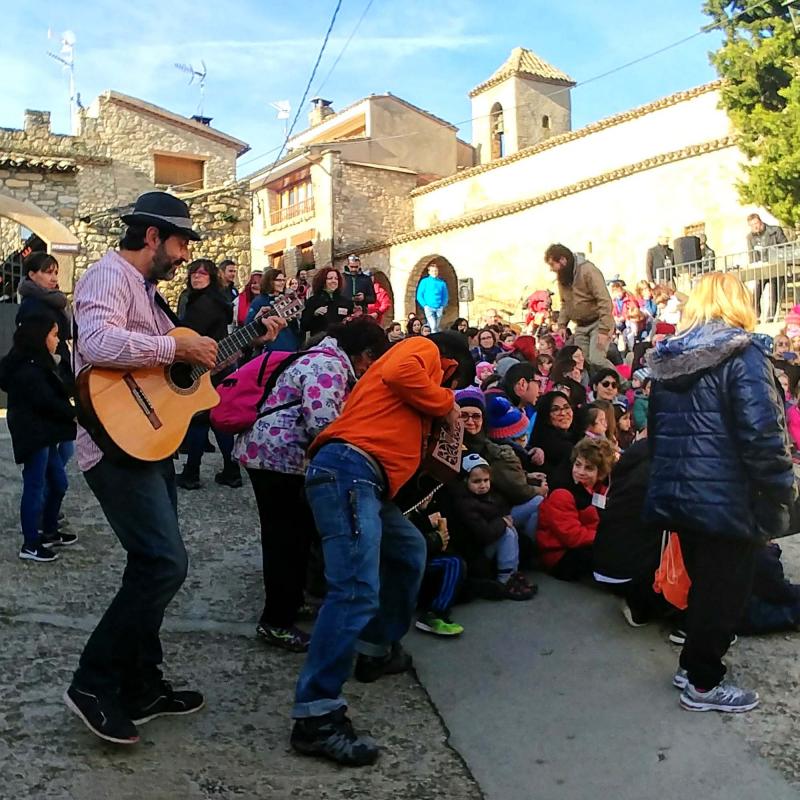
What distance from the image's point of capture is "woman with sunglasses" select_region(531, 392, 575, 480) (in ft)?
19.0

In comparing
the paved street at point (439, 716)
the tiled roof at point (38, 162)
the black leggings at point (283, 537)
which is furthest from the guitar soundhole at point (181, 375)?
the tiled roof at point (38, 162)

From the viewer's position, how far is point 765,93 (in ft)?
54.5

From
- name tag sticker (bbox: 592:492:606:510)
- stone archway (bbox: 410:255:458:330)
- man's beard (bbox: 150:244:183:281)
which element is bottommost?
name tag sticker (bbox: 592:492:606:510)

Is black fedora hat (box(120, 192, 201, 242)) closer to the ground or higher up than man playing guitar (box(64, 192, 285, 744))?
higher up

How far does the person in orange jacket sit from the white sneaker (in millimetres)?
1279

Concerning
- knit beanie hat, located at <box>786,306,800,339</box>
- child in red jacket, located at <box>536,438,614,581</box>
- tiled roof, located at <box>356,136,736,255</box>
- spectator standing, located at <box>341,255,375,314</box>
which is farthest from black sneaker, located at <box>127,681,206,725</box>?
tiled roof, located at <box>356,136,736,255</box>

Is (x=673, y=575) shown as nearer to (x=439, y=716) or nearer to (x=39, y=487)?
(x=439, y=716)

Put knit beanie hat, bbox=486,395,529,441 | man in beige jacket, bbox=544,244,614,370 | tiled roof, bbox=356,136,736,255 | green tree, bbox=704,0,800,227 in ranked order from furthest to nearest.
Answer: tiled roof, bbox=356,136,736,255 → green tree, bbox=704,0,800,227 → man in beige jacket, bbox=544,244,614,370 → knit beanie hat, bbox=486,395,529,441

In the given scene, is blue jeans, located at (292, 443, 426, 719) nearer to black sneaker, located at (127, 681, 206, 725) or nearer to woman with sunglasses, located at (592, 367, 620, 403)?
black sneaker, located at (127, 681, 206, 725)

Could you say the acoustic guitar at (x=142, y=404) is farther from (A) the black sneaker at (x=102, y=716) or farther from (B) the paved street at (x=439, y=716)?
(B) the paved street at (x=439, y=716)

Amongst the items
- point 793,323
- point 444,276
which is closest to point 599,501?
point 793,323

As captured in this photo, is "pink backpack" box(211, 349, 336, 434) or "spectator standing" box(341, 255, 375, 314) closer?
"pink backpack" box(211, 349, 336, 434)

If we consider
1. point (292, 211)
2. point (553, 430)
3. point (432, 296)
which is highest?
point (292, 211)

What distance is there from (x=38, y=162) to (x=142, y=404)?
68.6 ft
